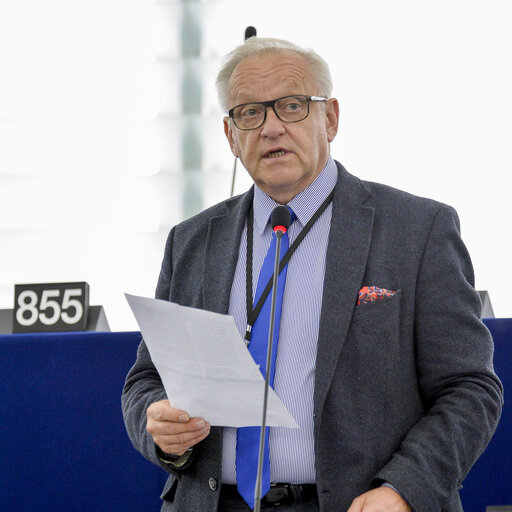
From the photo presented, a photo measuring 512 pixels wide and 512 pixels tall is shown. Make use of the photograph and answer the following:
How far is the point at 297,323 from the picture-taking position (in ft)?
5.34

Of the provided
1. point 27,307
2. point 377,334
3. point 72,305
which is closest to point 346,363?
point 377,334

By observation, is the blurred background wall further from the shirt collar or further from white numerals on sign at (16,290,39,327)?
the shirt collar

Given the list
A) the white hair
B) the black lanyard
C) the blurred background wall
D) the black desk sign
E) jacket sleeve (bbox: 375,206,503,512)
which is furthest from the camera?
the blurred background wall

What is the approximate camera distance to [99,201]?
142 inches

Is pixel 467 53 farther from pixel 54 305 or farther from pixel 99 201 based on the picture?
pixel 54 305

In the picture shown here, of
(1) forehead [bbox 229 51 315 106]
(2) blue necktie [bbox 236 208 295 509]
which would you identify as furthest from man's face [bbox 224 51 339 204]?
(2) blue necktie [bbox 236 208 295 509]

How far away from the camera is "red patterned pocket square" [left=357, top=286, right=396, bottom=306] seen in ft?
5.19

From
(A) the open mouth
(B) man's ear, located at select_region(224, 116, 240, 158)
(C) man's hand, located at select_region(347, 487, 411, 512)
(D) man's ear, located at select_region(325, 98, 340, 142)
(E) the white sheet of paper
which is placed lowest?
(C) man's hand, located at select_region(347, 487, 411, 512)

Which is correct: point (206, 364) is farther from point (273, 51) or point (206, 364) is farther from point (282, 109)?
point (273, 51)

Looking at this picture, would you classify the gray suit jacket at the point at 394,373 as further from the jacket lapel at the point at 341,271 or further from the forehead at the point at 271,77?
the forehead at the point at 271,77

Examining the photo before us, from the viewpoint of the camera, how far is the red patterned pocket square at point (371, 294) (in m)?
1.58

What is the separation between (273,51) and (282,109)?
0.17 metres

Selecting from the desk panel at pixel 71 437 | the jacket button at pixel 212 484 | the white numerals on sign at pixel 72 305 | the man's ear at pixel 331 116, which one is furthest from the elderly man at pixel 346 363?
the white numerals on sign at pixel 72 305

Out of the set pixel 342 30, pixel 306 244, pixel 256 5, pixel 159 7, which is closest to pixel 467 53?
pixel 342 30
